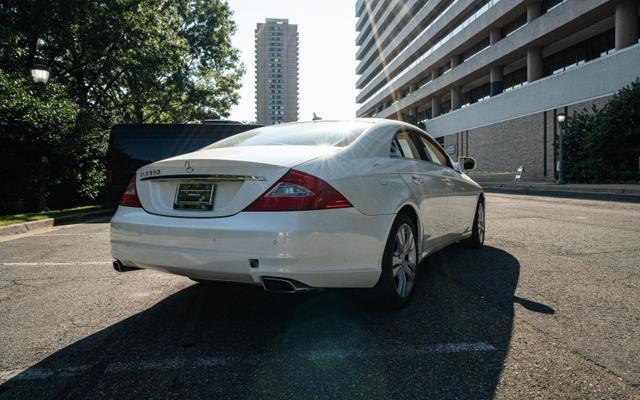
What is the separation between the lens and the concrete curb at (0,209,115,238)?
8.84 m

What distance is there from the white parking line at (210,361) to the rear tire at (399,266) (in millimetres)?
572

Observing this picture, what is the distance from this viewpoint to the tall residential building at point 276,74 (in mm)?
132250

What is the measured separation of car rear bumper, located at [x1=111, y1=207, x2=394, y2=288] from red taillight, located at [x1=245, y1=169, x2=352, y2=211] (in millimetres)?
41

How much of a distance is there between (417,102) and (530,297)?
50.7m

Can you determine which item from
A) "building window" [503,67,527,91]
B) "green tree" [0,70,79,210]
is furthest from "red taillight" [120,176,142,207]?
"building window" [503,67,527,91]

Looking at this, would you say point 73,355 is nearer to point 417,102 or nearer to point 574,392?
point 574,392

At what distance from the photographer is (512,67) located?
117 ft

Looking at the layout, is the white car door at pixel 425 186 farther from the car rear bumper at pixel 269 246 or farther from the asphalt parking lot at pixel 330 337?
the car rear bumper at pixel 269 246

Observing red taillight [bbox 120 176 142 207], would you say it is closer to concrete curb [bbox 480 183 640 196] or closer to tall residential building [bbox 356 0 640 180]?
concrete curb [bbox 480 183 640 196]

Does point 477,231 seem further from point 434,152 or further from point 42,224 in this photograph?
point 42,224

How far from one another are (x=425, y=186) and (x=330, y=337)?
1721mm

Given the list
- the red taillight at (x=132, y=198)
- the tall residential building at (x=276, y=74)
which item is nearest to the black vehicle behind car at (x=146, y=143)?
the red taillight at (x=132, y=198)

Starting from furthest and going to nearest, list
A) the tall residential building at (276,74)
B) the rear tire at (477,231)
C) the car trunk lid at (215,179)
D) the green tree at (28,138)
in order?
1. the tall residential building at (276,74)
2. the green tree at (28,138)
3. the rear tire at (477,231)
4. the car trunk lid at (215,179)

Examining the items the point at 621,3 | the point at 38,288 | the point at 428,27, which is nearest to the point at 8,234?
the point at 38,288
